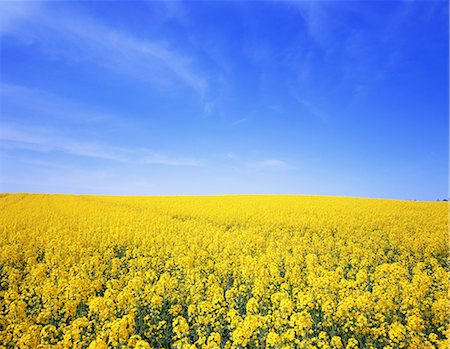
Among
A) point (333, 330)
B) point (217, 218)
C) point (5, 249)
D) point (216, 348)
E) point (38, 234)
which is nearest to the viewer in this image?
point (216, 348)

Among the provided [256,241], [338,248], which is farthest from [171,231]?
[338,248]

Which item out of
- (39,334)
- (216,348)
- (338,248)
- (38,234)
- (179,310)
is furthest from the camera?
(38,234)

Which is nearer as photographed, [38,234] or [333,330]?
[333,330]

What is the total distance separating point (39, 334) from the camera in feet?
19.0

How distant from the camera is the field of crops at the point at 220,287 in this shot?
5.70 meters

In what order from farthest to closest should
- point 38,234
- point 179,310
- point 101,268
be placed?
point 38,234
point 101,268
point 179,310

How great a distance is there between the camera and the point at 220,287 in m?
7.97

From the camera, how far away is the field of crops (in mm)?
5695

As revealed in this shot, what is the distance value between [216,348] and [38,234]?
45.4 feet

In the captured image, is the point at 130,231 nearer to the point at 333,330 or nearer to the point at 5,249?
the point at 5,249

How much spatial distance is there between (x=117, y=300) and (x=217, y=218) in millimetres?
15941

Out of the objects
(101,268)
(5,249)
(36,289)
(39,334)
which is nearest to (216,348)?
(39,334)

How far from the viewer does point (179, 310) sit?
7312mm

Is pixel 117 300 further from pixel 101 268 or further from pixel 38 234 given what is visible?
A: pixel 38 234
